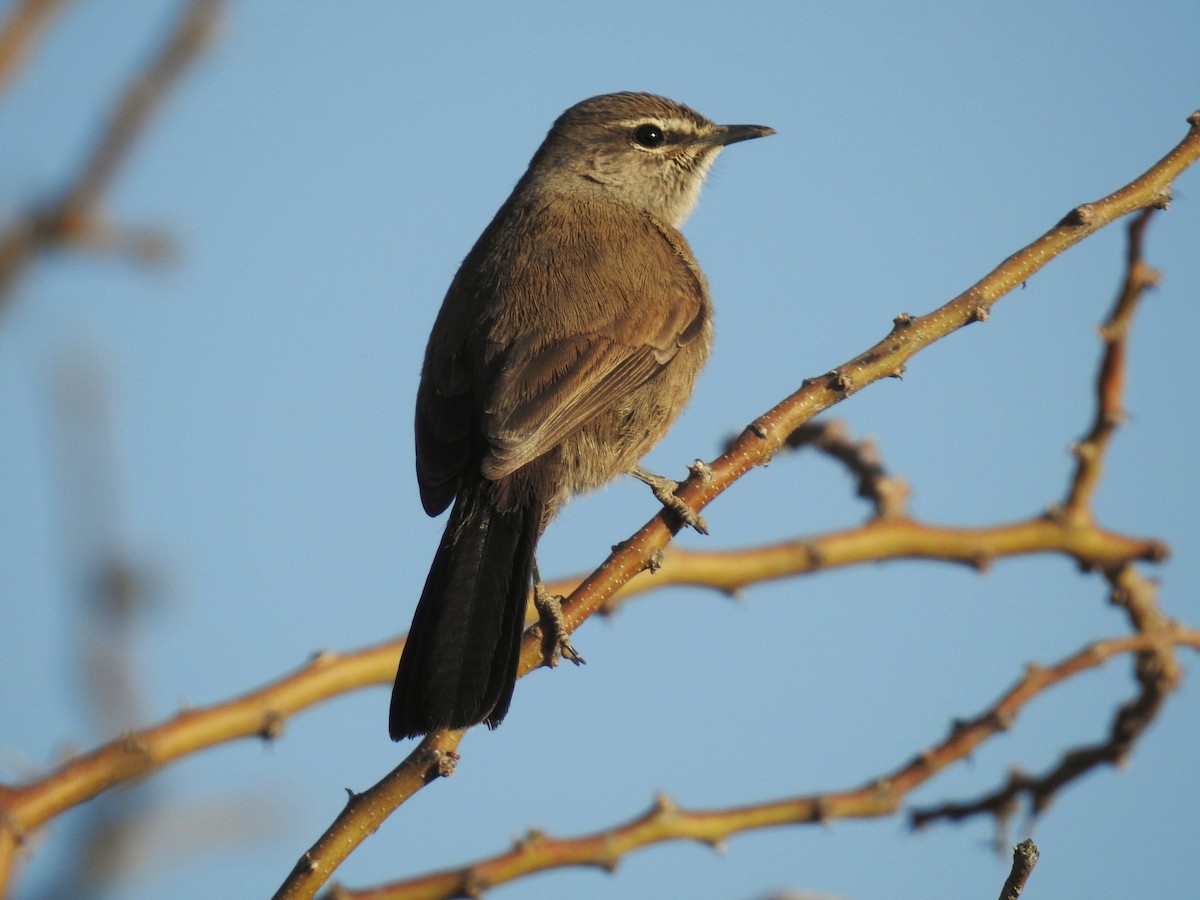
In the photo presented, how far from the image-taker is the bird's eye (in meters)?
5.84

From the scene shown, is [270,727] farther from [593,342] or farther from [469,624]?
[593,342]

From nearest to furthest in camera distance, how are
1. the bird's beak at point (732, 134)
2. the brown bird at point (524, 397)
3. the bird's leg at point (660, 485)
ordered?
1. the brown bird at point (524, 397)
2. the bird's leg at point (660, 485)
3. the bird's beak at point (732, 134)

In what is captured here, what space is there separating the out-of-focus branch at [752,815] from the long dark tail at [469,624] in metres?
0.39

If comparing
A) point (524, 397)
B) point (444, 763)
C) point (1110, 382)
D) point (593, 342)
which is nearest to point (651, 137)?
point (593, 342)

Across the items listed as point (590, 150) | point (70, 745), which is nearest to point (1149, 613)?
point (70, 745)

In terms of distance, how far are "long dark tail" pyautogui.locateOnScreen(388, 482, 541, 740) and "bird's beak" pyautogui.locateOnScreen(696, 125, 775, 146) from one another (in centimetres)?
237

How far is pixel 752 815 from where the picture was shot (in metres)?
3.27

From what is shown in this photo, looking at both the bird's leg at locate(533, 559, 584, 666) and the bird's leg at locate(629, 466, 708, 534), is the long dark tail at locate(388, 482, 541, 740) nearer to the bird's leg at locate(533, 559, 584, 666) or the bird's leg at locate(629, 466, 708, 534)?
the bird's leg at locate(533, 559, 584, 666)

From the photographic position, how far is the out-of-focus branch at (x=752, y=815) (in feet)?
9.55

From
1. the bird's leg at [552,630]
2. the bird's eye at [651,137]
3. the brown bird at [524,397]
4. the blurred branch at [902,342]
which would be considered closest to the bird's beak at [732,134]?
the bird's eye at [651,137]

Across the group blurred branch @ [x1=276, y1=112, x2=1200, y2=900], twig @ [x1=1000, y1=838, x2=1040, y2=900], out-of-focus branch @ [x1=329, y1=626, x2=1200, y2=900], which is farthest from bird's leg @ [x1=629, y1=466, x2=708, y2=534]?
twig @ [x1=1000, y1=838, x2=1040, y2=900]

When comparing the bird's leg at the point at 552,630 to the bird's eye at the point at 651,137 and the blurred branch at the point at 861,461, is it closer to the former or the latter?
the blurred branch at the point at 861,461

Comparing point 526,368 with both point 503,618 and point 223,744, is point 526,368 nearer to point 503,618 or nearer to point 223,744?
point 503,618

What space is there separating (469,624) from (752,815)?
857 mm
